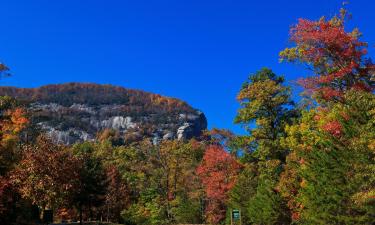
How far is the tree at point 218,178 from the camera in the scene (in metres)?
48.4

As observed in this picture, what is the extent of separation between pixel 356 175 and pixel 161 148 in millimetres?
37990

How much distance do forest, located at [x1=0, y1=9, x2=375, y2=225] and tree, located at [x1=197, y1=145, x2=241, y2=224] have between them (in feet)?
0.35

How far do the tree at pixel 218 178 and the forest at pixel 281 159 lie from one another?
0.11 meters

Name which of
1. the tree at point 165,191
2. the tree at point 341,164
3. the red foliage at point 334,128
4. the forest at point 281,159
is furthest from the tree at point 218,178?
the red foliage at point 334,128

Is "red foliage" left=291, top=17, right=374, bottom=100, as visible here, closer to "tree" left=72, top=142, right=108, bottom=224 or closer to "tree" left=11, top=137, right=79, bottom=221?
"tree" left=11, top=137, right=79, bottom=221

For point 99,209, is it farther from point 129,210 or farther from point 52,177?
point 52,177

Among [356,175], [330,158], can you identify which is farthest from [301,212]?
[356,175]

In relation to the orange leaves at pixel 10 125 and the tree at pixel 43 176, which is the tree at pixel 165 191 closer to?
the orange leaves at pixel 10 125

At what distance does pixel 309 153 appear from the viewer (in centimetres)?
3039

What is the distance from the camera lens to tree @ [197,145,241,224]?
1906 inches

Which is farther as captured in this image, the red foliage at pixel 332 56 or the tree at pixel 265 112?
the tree at pixel 265 112

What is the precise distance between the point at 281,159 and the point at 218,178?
393 inches

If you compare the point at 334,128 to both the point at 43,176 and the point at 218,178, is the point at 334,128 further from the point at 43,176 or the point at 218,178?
the point at 218,178

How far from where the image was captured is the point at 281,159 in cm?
4041
